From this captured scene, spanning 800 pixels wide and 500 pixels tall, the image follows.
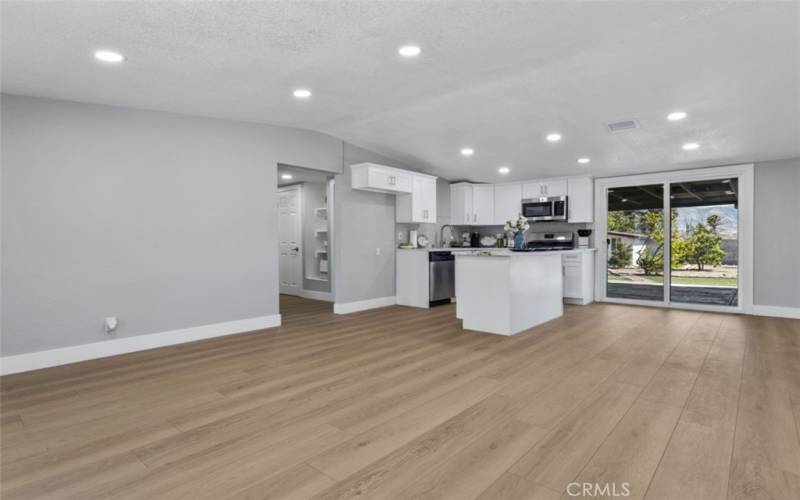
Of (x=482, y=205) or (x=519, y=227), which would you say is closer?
(x=519, y=227)

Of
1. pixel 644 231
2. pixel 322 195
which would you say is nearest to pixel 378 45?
pixel 322 195

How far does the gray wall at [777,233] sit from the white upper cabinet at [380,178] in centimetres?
524

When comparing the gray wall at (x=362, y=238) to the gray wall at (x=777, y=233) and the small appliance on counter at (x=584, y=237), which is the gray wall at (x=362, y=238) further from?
the gray wall at (x=777, y=233)

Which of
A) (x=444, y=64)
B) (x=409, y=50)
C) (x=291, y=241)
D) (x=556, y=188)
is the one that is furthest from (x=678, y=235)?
(x=291, y=241)

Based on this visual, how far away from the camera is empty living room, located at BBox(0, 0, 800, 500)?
6.55ft

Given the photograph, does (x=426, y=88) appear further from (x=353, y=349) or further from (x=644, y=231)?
(x=644, y=231)

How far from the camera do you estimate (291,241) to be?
8055mm

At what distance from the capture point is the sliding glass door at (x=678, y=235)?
6043 millimetres

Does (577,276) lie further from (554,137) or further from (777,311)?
(554,137)

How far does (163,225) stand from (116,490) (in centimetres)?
297

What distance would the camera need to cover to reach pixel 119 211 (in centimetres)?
382

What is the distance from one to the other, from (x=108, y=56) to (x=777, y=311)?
8.39 metres

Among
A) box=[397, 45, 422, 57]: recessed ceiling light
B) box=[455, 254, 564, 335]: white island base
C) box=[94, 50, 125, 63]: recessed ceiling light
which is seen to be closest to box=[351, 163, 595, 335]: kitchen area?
box=[455, 254, 564, 335]: white island base

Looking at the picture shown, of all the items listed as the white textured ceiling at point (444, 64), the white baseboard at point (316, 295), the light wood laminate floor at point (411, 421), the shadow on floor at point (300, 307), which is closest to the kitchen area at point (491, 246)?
the light wood laminate floor at point (411, 421)
